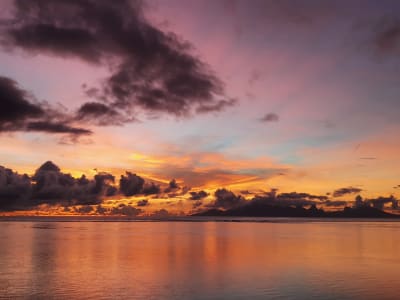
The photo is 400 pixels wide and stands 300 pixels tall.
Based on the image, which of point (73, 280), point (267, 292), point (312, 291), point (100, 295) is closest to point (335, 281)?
point (312, 291)

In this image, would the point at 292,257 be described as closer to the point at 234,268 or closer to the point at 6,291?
the point at 234,268

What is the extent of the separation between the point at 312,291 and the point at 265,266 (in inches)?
568

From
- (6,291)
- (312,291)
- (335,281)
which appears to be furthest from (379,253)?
(6,291)

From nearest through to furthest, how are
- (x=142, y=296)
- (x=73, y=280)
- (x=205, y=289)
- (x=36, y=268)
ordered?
1. (x=142, y=296)
2. (x=205, y=289)
3. (x=73, y=280)
4. (x=36, y=268)

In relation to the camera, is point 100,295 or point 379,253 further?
point 379,253

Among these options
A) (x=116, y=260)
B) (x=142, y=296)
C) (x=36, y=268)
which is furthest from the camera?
(x=116, y=260)

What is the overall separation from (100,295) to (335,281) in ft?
64.4

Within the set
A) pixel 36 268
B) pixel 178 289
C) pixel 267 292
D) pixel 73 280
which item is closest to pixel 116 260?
pixel 36 268

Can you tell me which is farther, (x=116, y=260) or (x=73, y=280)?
(x=116, y=260)

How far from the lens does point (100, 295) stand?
31.4 metres

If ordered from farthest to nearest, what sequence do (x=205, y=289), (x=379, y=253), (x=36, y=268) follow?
1. (x=379, y=253)
2. (x=36, y=268)
3. (x=205, y=289)

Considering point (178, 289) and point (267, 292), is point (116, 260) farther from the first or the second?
point (267, 292)

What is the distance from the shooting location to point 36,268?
4503cm

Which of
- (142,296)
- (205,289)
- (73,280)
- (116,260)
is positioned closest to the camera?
(142,296)
